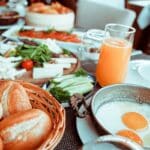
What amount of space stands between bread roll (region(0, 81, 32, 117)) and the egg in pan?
174 mm

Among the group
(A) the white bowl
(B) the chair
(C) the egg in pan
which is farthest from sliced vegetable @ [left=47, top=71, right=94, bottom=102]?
(B) the chair

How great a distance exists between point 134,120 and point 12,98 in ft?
0.99

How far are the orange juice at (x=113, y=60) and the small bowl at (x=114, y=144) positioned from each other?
0.43 m

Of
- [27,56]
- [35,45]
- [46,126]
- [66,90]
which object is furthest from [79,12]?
A: [46,126]

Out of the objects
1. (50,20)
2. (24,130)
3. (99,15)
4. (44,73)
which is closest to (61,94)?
(44,73)

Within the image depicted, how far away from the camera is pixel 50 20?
1.43 metres

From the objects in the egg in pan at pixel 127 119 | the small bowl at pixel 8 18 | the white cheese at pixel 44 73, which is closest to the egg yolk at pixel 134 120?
the egg in pan at pixel 127 119

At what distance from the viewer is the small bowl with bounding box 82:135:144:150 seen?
1.62ft

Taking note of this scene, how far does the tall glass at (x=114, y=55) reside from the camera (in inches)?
36.5

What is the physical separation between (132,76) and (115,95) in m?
0.25

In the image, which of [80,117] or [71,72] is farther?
[71,72]

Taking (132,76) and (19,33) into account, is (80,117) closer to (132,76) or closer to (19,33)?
(132,76)

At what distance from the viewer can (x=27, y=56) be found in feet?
3.40

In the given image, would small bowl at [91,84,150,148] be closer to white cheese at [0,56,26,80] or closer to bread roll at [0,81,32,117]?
bread roll at [0,81,32,117]
